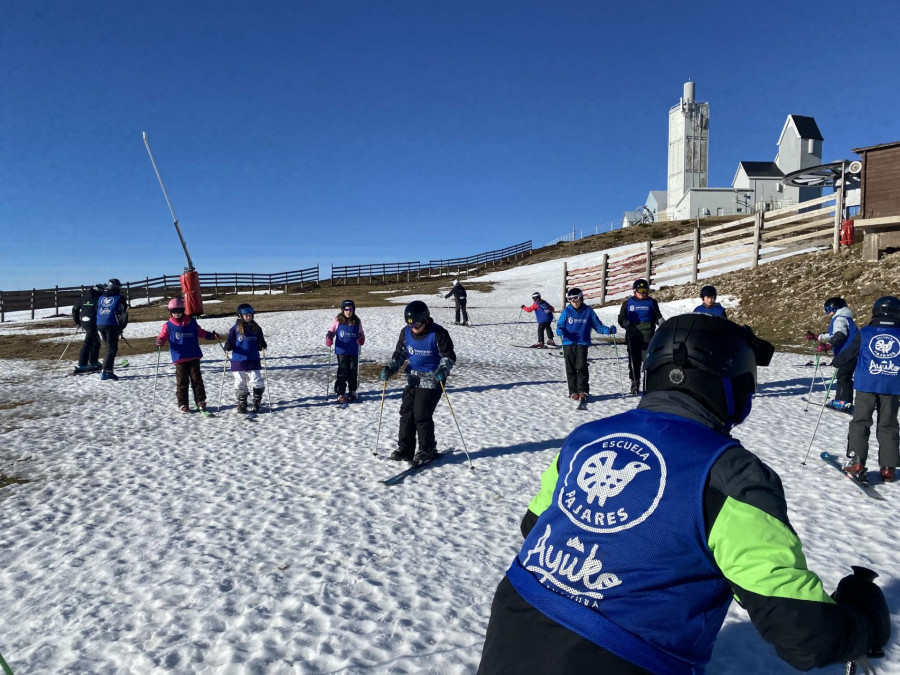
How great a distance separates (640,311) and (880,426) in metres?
5.11

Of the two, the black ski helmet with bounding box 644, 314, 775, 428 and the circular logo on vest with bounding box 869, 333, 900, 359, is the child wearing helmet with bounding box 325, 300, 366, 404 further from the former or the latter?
the black ski helmet with bounding box 644, 314, 775, 428

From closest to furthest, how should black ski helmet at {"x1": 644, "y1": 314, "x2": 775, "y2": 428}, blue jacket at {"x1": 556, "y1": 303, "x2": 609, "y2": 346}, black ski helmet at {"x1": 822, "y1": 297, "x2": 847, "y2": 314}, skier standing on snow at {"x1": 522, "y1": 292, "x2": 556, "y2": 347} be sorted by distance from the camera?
black ski helmet at {"x1": 644, "y1": 314, "x2": 775, "y2": 428}, black ski helmet at {"x1": 822, "y1": 297, "x2": 847, "y2": 314}, blue jacket at {"x1": 556, "y1": 303, "x2": 609, "y2": 346}, skier standing on snow at {"x1": 522, "y1": 292, "x2": 556, "y2": 347}

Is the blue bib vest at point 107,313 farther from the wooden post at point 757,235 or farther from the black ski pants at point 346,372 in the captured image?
the wooden post at point 757,235

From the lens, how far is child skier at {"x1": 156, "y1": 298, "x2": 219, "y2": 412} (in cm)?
1052

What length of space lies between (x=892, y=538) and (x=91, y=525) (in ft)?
25.1

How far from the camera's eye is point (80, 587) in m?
4.56

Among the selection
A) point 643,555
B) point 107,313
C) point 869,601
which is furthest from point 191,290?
point 869,601

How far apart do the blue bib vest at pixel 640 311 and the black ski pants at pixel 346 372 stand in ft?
18.0

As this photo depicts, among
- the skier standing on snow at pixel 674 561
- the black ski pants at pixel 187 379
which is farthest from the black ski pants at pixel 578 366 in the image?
the skier standing on snow at pixel 674 561

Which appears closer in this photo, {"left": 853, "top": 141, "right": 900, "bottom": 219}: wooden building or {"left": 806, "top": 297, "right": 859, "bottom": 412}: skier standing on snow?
{"left": 806, "top": 297, "right": 859, "bottom": 412}: skier standing on snow

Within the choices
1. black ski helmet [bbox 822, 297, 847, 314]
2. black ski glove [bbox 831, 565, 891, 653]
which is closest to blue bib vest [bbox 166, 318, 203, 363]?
black ski glove [bbox 831, 565, 891, 653]

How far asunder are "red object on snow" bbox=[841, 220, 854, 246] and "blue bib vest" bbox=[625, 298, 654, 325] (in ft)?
41.6

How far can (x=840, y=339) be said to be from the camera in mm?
8664

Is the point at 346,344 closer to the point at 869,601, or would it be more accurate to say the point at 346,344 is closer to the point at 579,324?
the point at 579,324
